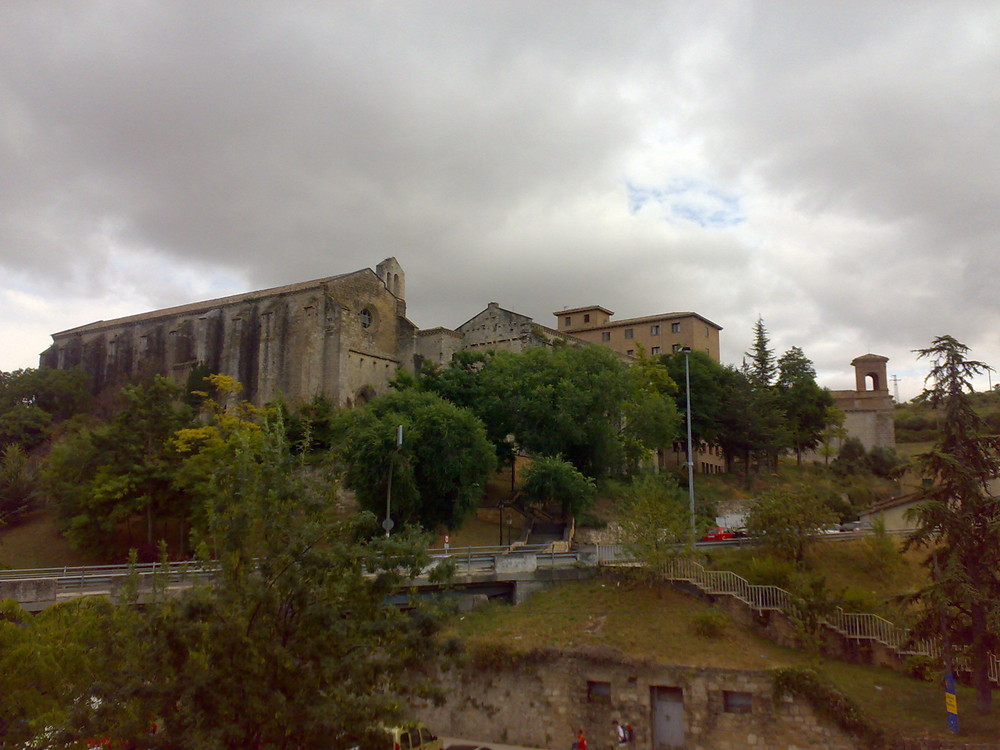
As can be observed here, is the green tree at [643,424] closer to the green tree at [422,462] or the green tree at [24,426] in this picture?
the green tree at [422,462]

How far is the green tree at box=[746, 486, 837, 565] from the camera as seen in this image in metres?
28.9

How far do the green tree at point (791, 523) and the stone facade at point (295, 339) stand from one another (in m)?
36.5

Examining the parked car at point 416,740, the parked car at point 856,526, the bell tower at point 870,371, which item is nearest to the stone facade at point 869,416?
the bell tower at point 870,371

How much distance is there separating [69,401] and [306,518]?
65.3 m

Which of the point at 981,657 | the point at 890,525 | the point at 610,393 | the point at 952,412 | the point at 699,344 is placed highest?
the point at 699,344

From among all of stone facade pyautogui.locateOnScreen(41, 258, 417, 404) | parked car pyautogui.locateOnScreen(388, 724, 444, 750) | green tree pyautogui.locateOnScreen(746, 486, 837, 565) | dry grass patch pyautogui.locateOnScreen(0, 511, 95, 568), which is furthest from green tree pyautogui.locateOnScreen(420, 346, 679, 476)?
parked car pyautogui.locateOnScreen(388, 724, 444, 750)

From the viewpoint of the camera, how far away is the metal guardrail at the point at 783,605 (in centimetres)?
2204

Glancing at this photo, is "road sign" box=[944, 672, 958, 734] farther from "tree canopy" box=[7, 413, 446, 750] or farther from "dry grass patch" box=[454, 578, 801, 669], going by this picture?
"tree canopy" box=[7, 413, 446, 750]

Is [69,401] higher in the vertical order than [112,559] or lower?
higher

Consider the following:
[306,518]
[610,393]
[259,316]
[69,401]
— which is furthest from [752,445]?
[69,401]

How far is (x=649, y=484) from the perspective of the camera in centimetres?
3186

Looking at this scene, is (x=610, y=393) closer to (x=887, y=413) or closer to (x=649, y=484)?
(x=649, y=484)

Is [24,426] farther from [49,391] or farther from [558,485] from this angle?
[558,485]

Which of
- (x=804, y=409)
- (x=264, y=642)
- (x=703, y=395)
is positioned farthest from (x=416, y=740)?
(x=804, y=409)
